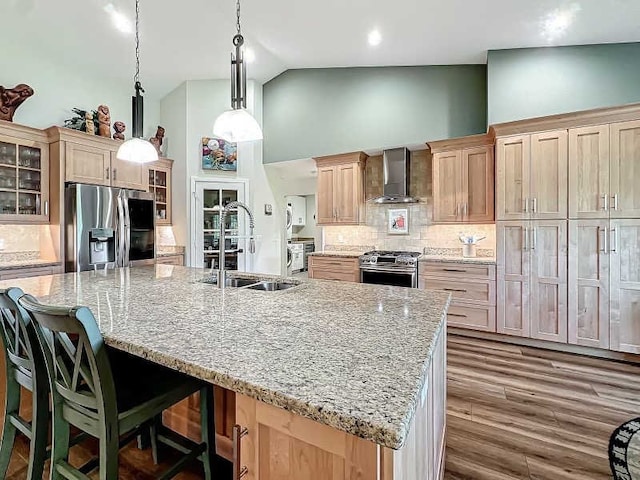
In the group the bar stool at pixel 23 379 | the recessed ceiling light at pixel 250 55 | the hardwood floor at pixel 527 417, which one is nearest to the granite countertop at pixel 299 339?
the bar stool at pixel 23 379

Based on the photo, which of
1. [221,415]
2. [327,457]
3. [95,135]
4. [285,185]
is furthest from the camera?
[285,185]

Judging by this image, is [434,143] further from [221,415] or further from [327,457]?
[327,457]

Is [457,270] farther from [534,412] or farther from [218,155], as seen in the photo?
[218,155]

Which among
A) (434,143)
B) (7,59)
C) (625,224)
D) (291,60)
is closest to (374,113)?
(434,143)

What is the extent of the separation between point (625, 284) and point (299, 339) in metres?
3.44

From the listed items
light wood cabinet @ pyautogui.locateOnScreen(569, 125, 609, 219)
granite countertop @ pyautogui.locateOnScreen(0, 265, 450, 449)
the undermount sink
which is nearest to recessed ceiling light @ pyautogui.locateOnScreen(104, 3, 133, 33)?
granite countertop @ pyautogui.locateOnScreen(0, 265, 450, 449)

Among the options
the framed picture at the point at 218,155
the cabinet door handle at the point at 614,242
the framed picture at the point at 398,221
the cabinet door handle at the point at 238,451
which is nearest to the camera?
the cabinet door handle at the point at 238,451

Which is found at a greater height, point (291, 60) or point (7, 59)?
point (291, 60)

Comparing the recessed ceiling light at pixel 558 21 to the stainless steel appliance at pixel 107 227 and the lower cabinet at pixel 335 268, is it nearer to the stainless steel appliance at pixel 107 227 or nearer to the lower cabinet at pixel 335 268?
the lower cabinet at pixel 335 268

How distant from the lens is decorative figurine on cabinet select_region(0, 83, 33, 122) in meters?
3.52

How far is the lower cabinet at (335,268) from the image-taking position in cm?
451

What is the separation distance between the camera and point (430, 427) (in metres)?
1.24

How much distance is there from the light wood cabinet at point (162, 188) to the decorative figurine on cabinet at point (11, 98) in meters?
1.59

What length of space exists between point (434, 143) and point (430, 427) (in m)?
3.69
